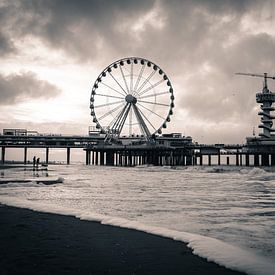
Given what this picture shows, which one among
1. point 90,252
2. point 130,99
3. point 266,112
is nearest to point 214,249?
point 90,252

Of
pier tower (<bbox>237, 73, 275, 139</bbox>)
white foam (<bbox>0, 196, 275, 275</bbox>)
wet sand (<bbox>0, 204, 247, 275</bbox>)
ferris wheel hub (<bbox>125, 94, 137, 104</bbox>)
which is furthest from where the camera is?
pier tower (<bbox>237, 73, 275, 139</bbox>)

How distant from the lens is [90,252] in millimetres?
6199

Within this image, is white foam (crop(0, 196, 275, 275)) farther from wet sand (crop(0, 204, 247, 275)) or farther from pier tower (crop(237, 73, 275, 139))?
pier tower (crop(237, 73, 275, 139))

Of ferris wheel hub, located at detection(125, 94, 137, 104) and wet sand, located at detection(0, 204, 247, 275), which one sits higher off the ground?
ferris wheel hub, located at detection(125, 94, 137, 104)

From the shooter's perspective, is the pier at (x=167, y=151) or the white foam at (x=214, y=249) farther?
the pier at (x=167, y=151)

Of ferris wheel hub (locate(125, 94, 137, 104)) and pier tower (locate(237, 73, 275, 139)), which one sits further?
pier tower (locate(237, 73, 275, 139))

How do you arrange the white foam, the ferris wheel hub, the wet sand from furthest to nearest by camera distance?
1. the ferris wheel hub
2. the white foam
3. the wet sand

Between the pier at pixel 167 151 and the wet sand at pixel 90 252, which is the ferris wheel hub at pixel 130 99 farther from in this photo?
the wet sand at pixel 90 252

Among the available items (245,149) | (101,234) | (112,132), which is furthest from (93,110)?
(101,234)

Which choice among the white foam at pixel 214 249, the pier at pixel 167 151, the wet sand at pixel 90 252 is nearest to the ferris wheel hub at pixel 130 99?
the pier at pixel 167 151

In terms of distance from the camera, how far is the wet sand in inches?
209

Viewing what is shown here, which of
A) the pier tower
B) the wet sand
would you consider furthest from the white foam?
the pier tower

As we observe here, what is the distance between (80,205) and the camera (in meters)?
12.8

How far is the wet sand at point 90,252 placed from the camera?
17.4ft
